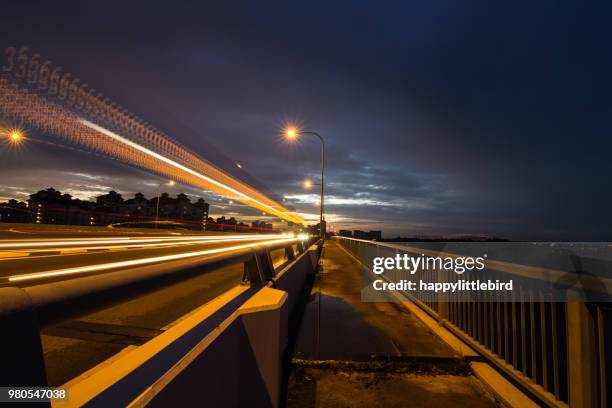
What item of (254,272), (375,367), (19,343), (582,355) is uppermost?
(19,343)

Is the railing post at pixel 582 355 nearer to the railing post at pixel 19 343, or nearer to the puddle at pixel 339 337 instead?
the puddle at pixel 339 337

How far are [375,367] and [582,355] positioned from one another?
237 centimetres

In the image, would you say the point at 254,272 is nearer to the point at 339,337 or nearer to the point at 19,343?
the point at 339,337

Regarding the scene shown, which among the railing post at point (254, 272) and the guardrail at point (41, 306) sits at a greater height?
the guardrail at point (41, 306)

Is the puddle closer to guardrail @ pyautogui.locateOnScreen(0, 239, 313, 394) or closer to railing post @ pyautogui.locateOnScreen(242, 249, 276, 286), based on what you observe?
railing post @ pyautogui.locateOnScreen(242, 249, 276, 286)

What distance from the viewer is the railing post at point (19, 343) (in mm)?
884

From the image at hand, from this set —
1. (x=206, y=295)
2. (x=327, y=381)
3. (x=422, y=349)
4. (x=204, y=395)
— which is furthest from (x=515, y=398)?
(x=206, y=295)

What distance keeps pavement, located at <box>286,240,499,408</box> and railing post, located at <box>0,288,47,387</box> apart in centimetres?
315

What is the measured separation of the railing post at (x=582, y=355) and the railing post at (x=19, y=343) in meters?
3.73

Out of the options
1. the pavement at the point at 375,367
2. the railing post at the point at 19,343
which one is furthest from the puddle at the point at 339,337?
the railing post at the point at 19,343

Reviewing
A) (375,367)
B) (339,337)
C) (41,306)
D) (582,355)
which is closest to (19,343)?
(41,306)

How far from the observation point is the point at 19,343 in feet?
3.05

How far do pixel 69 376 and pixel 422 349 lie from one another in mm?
4678

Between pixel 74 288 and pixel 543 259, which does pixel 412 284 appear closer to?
pixel 543 259
